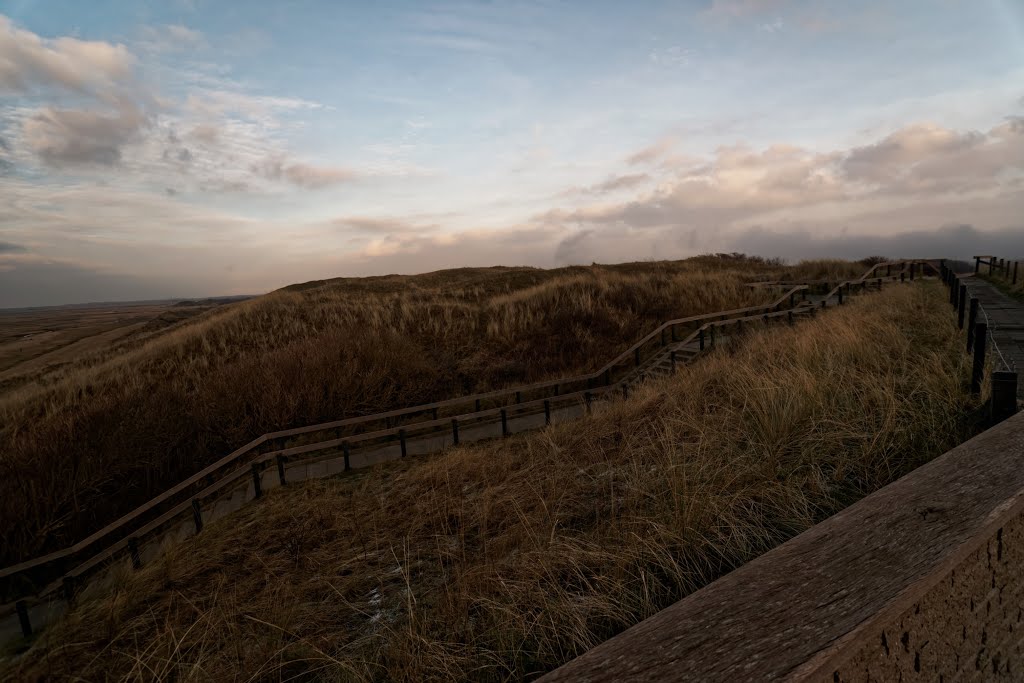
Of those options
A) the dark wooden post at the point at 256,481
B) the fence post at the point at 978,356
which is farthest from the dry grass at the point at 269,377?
the fence post at the point at 978,356

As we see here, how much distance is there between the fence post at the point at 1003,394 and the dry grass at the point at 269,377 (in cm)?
1033

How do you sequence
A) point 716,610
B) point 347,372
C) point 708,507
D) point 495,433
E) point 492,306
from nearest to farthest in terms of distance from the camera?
1. point 716,610
2. point 708,507
3. point 495,433
4. point 347,372
5. point 492,306

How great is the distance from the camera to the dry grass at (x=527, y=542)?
2520mm

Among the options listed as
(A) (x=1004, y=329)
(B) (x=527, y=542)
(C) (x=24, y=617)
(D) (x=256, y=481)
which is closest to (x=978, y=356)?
(B) (x=527, y=542)

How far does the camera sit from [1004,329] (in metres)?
7.86

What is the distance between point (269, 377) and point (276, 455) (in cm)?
325

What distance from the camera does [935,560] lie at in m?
1.20

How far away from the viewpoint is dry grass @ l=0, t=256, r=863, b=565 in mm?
7327

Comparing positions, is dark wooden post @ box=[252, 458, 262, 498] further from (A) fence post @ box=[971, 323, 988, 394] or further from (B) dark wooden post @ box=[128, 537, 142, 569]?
(A) fence post @ box=[971, 323, 988, 394]

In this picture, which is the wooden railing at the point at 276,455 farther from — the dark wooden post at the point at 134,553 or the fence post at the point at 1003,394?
the fence post at the point at 1003,394

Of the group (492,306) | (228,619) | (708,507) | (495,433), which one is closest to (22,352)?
(492,306)

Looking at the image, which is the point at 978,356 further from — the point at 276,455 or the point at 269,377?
the point at 269,377

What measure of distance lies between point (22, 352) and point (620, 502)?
161 feet

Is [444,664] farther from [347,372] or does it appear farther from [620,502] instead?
[347,372]
